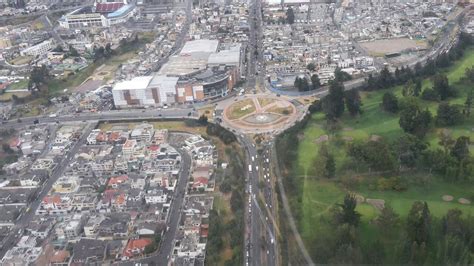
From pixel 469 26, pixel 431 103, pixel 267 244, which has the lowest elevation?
pixel 267 244

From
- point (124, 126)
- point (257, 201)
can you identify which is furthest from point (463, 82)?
point (124, 126)

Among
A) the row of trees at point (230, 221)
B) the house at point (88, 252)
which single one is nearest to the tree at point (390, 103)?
the row of trees at point (230, 221)

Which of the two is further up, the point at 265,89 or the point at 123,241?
the point at 265,89

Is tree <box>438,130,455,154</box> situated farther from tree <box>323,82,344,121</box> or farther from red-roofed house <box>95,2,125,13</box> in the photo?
red-roofed house <box>95,2,125,13</box>

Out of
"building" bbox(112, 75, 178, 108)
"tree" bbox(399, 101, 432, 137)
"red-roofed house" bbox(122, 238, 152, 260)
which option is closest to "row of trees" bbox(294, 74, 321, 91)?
"tree" bbox(399, 101, 432, 137)

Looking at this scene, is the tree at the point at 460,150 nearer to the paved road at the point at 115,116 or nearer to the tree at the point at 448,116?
the tree at the point at 448,116

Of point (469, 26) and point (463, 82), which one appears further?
point (469, 26)

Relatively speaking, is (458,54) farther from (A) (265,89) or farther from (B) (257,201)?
(B) (257,201)
